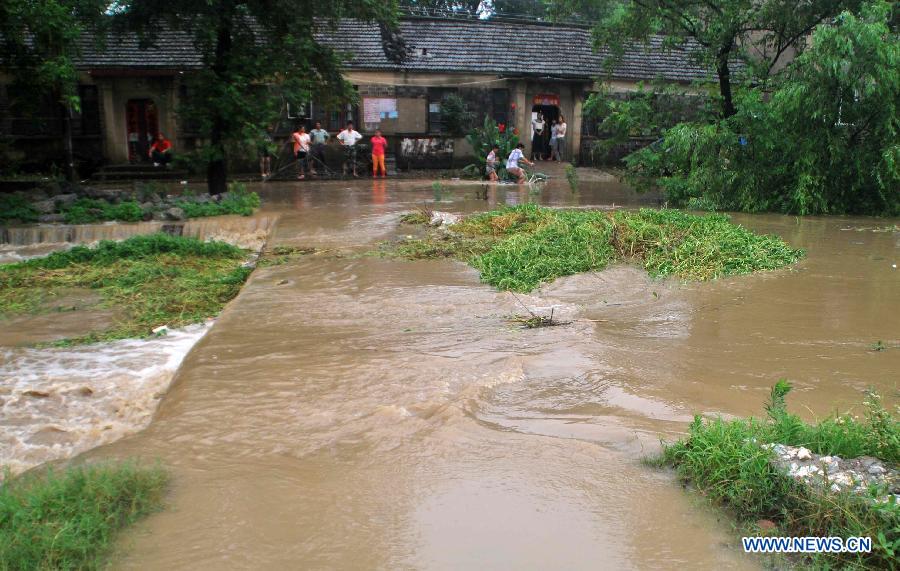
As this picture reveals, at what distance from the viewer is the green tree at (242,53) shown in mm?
15773

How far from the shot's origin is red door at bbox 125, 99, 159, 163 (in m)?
24.7

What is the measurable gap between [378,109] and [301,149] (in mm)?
3279

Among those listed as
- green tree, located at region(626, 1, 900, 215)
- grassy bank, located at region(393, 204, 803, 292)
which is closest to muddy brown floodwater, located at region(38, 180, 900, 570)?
grassy bank, located at region(393, 204, 803, 292)

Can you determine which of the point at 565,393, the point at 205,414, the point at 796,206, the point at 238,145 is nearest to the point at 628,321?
the point at 565,393

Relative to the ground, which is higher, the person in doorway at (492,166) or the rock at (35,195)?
the person in doorway at (492,166)

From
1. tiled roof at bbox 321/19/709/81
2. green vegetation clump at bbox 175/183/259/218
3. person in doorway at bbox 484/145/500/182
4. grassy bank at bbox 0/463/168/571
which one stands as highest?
tiled roof at bbox 321/19/709/81

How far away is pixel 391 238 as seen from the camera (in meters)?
12.8

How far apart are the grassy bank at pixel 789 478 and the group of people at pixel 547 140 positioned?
2303 cm

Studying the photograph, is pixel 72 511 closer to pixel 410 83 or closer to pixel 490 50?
pixel 410 83

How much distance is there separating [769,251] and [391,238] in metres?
5.68

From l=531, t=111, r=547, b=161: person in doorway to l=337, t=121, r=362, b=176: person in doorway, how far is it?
21.0ft

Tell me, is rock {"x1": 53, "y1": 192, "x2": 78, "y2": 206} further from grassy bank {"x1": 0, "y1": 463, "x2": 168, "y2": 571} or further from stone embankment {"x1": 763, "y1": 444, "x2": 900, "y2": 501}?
stone embankment {"x1": 763, "y1": 444, "x2": 900, "y2": 501}

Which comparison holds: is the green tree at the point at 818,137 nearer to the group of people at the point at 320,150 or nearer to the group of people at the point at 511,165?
the group of people at the point at 511,165

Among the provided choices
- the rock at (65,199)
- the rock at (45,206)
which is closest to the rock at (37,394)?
the rock at (45,206)
